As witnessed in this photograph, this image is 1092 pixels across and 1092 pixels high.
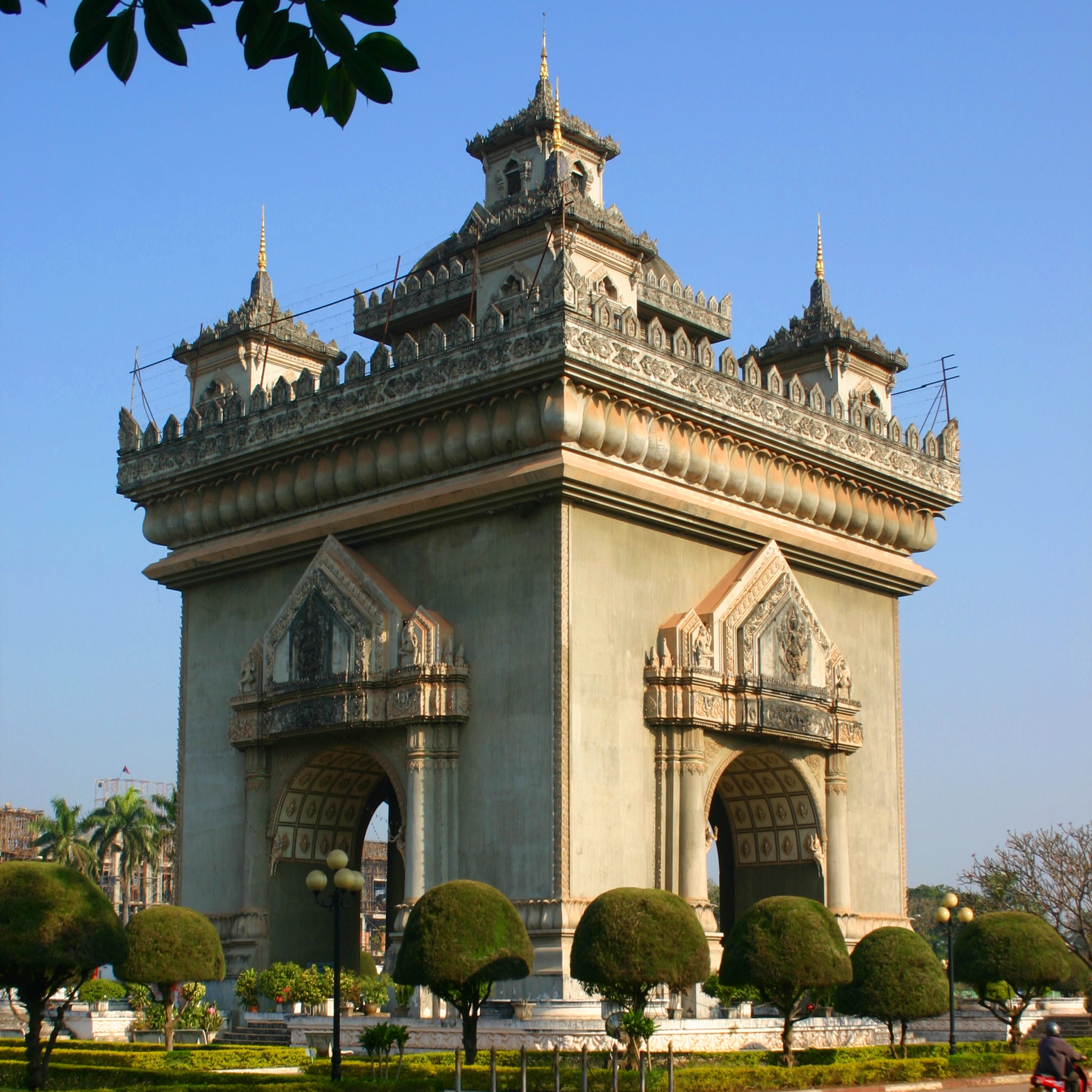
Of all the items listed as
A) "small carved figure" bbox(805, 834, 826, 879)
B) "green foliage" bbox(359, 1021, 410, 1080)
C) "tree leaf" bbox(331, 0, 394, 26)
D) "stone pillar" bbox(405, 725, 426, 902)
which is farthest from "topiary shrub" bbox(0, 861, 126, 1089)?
"tree leaf" bbox(331, 0, 394, 26)

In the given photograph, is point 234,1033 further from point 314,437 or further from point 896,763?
point 896,763

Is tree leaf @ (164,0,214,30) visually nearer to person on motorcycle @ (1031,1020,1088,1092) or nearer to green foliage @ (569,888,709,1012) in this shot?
person on motorcycle @ (1031,1020,1088,1092)

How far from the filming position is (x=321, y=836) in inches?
865

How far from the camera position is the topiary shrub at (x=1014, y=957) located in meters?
19.1

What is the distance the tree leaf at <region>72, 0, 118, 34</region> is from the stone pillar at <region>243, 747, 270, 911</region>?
17.3 metres

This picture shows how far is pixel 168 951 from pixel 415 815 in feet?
10.5

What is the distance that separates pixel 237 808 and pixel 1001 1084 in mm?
10345

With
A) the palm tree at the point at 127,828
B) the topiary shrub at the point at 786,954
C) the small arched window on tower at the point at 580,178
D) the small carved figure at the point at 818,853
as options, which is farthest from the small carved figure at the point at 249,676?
the palm tree at the point at 127,828

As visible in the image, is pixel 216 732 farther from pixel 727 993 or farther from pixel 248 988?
pixel 727 993

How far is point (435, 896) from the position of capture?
48.3ft

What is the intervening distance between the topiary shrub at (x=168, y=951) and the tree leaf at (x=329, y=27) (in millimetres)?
14228

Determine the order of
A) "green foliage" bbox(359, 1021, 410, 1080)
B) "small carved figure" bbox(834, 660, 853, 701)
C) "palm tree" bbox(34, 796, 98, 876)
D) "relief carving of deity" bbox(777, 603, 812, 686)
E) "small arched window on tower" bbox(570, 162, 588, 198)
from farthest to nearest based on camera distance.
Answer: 1. "palm tree" bbox(34, 796, 98, 876)
2. "small arched window on tower" bbox(570, 162, 588, 198)
3. "small carved figure" bbox(834, 660, 853, 701)
4. "relief carving of deity" bbox(777, 603, 812, 686)
5. "green foliage" bbox(359, 1021, 410, 1080)

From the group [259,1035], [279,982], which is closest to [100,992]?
[279,982]

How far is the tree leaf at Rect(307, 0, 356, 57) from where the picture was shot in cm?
482
